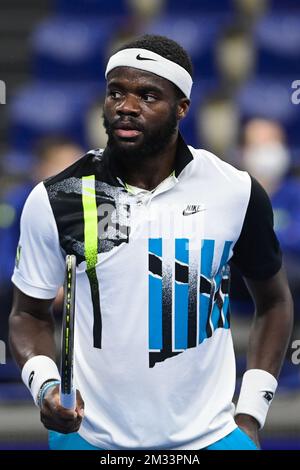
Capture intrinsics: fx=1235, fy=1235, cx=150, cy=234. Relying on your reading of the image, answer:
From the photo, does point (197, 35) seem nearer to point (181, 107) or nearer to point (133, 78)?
point (181, 107)

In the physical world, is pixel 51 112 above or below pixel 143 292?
above

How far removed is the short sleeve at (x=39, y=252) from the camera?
13.3ft

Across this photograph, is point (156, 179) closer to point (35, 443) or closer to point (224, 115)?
point (35, 443)

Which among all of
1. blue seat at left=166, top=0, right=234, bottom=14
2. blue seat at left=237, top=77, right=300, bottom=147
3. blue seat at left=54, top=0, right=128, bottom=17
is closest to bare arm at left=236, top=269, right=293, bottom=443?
blue seat at left=237, top=77, right=300, bottom=147

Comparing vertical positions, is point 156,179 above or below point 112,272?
above

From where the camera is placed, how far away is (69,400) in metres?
3.66

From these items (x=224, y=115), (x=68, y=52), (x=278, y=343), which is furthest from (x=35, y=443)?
(x=68, y=52)

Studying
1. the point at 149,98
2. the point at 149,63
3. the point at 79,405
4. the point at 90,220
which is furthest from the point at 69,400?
the point at 149,63

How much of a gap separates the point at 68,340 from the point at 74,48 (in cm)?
813

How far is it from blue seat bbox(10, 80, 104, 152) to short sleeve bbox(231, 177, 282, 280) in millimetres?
6264

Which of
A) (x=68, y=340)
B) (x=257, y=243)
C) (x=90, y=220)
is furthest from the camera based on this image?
(x=257, y=243)

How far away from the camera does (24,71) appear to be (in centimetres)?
1230

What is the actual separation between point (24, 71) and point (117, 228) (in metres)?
8.47

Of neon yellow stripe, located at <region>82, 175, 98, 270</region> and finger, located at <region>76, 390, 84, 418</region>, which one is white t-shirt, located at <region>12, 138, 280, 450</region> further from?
finger, located at <region>76, 390, 84, 418</region>
